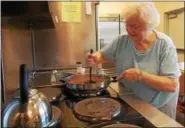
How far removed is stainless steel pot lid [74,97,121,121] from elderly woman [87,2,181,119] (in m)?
0.16

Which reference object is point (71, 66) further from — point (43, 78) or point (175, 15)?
point (175, 15)

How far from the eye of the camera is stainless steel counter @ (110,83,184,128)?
74 cm

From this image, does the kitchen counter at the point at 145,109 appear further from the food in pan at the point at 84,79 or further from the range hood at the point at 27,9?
the range hood at the point at 27,9

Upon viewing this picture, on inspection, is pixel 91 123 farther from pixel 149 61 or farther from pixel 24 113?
pixel 149 61

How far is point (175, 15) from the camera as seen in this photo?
3053 mm

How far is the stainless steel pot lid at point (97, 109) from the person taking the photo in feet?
2.70

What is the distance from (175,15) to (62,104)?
8.57 feet

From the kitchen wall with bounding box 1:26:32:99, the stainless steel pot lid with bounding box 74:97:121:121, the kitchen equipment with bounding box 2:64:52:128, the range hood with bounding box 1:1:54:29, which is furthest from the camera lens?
the kitchen wall with bounding box 1:26:32:99

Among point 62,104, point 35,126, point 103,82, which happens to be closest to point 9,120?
point 35,126

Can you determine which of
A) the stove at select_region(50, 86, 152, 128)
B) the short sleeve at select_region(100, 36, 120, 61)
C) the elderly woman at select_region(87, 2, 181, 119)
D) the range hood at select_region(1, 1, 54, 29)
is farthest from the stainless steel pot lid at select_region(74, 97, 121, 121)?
the range hood at select_region(1, 1, 54, 29)

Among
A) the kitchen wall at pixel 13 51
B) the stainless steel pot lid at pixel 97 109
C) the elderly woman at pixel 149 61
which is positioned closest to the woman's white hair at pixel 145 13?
the elderly woman at pixel 149 61

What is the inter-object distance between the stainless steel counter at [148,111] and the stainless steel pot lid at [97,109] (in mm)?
78

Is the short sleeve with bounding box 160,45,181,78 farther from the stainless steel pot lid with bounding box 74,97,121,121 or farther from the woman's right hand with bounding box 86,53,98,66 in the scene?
the woman's right hand with bounding box 86,53,98,66

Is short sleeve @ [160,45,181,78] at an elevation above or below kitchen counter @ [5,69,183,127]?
above
